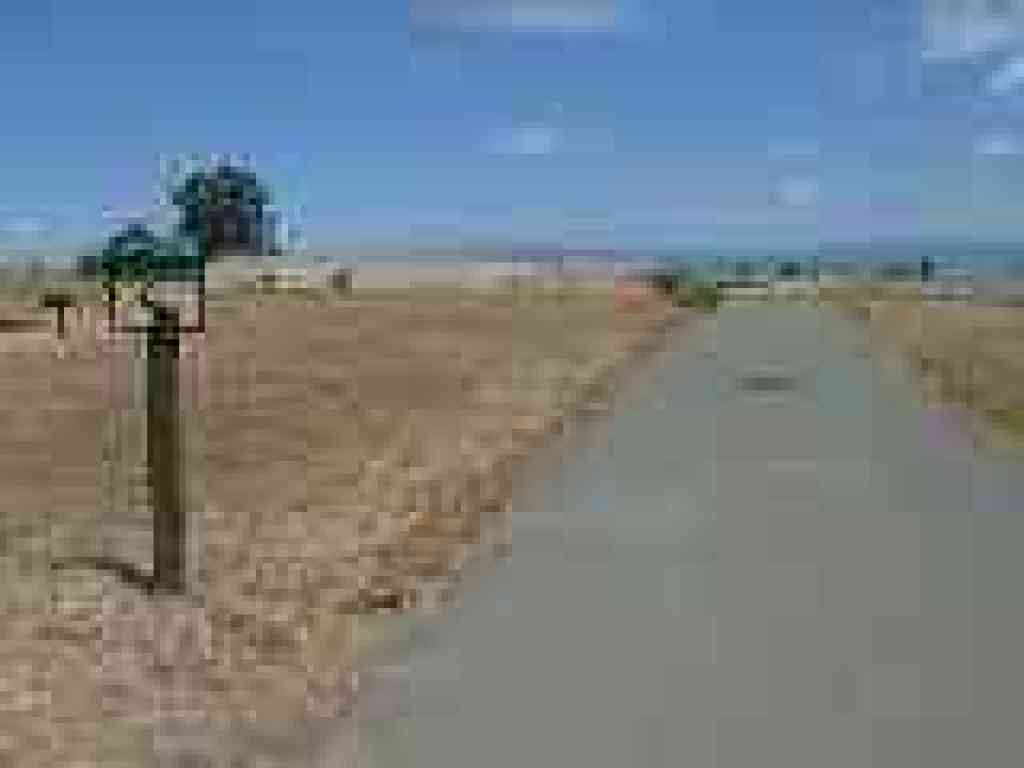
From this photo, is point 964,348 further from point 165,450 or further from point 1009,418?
point 165,450

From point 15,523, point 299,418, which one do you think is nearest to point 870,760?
point 15,523

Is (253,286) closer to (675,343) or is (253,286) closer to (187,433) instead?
(675,343)

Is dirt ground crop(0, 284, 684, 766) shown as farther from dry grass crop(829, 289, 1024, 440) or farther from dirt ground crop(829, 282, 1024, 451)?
dry grass crop(829, 289, 1024, 440)

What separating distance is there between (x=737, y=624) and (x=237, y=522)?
17.4ft

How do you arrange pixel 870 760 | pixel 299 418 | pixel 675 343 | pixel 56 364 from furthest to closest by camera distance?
1. pixel 675 343
2. pixel 56 364
3. pixel 299 418
4. pixel 870 760

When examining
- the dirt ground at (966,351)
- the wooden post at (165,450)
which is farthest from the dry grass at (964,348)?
the wooden post at (165,450)

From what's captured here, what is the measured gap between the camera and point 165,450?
11602mm

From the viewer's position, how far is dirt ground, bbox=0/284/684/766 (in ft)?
30.3

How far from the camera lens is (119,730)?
27.7 feet

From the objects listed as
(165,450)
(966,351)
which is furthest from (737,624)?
(966,351)

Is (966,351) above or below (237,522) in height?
below

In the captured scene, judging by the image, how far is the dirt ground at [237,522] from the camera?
9.24 metres

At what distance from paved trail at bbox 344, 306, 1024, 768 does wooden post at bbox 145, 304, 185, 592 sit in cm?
167

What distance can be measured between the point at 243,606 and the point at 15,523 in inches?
155
